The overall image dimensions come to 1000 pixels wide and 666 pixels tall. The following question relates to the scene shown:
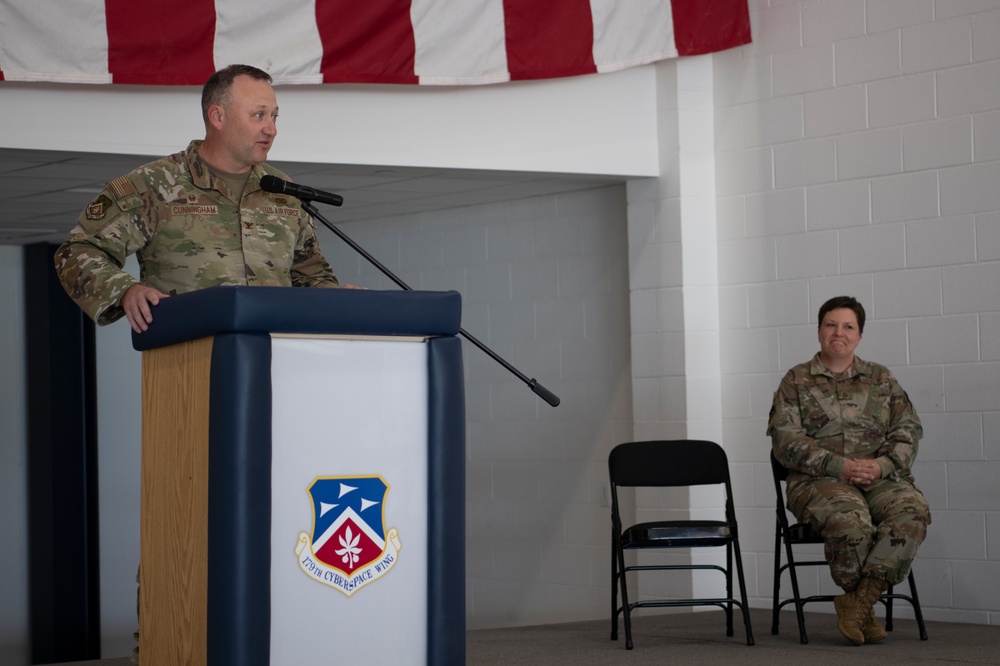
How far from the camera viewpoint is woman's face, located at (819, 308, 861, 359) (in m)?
4.50

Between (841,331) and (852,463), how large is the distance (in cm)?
47

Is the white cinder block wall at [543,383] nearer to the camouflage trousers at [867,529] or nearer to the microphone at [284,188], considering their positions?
the camouflage trousers at [867,529]

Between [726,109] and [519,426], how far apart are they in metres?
1.85

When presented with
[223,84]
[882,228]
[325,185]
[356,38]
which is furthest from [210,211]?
[325,185]

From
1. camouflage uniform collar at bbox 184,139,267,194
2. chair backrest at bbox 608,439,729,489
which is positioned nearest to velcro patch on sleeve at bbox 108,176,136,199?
camouflage uniform collar at bbox 184,139,267,194

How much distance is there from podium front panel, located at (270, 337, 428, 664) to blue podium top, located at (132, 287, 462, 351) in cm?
4

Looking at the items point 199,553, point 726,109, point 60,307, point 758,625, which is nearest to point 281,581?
point 199,553

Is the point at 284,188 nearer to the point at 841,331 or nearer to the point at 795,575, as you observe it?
the point at 841,331

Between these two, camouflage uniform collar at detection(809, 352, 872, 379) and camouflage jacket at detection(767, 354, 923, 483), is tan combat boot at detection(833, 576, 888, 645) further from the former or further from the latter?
camouflage uniform collar at detection(809, 352, 872, 379)

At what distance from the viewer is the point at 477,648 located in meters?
4.41

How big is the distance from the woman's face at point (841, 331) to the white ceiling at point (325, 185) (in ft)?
4.74

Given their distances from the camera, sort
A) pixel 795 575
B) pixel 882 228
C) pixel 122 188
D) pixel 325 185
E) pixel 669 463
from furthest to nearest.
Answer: pixel 325 185, pixel 882 228, pixel 669 463, pixel 795 575, pixel 122 188

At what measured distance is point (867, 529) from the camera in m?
4.19

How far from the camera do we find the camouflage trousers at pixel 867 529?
13.6 feet
